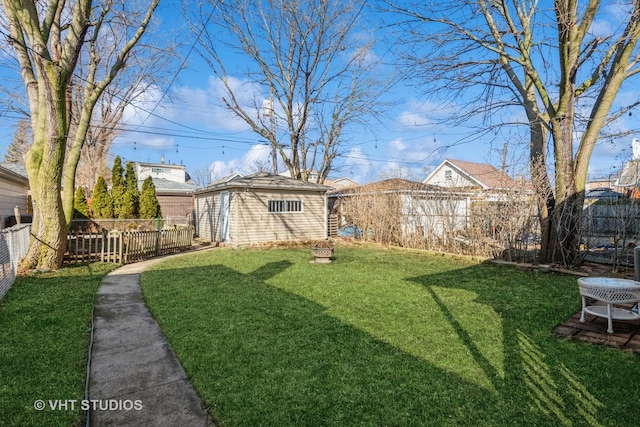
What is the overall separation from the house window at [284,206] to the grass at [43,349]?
9.09 metres

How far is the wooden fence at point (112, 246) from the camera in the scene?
9.73 metres

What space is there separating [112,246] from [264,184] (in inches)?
247

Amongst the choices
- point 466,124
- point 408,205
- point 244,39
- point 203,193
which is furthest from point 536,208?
point 244,39

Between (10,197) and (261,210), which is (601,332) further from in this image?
(10,197)

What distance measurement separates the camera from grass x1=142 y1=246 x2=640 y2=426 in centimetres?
279

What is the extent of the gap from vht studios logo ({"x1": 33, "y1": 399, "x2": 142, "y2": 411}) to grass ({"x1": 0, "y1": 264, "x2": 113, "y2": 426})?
0.03m

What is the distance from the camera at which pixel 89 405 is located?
9.40ft

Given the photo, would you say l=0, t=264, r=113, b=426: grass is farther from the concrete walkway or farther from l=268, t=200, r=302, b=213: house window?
l=268, t=200, r=302, b=213: house window

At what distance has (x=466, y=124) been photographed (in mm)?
10289

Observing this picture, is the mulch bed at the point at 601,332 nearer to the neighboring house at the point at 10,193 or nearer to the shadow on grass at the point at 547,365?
the shadow on grass at the point at 547,365

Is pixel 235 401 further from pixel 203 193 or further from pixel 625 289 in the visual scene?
pixel 203 193

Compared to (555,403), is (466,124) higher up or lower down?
higher up

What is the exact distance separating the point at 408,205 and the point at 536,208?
14.7 ft

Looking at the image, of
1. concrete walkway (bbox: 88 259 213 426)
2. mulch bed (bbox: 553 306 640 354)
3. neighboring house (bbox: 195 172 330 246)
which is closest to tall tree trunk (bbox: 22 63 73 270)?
concrete walkway (bbox: 88 259 213 426)
